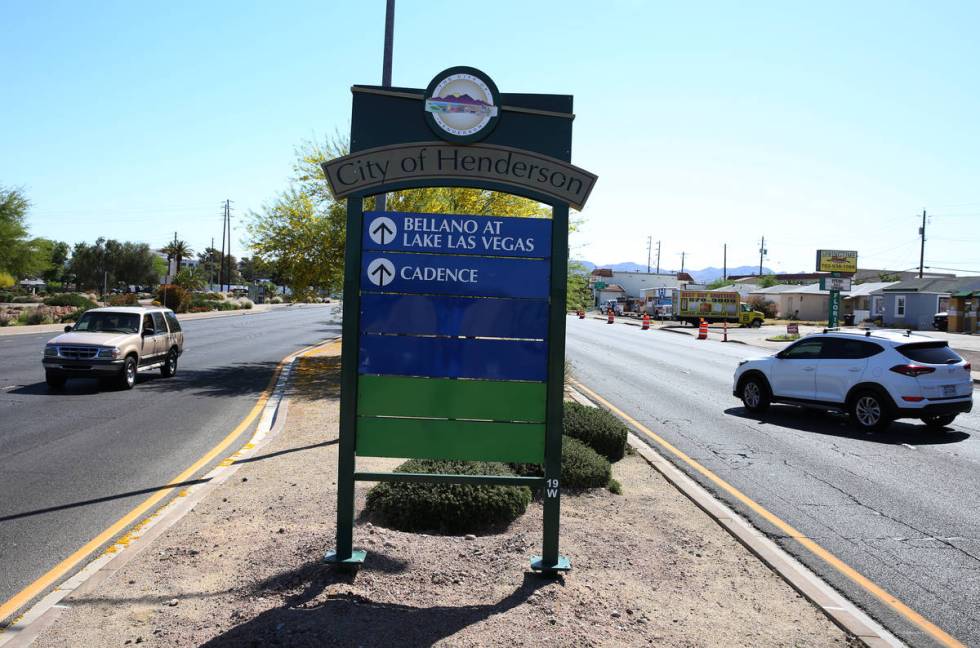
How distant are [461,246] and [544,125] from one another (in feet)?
3.71

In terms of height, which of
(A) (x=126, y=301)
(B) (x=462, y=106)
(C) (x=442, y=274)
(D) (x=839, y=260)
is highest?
(D) (x=839, y=260)

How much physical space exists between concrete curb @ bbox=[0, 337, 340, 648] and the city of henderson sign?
3203 millimetres

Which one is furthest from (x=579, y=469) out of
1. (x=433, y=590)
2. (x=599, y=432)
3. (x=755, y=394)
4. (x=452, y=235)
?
(x=755, y=394)

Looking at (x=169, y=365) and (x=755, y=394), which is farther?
(x=169, y=365)

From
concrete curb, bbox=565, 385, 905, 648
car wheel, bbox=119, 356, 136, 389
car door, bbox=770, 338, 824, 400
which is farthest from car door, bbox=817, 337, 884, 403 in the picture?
car wheel, bbox=119, 356, 136, 389

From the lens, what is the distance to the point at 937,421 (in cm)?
1341

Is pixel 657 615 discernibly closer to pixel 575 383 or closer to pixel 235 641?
pixel 235 641

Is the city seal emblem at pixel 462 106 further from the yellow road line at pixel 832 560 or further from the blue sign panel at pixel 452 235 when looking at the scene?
the yellow road line at pixel 832 560

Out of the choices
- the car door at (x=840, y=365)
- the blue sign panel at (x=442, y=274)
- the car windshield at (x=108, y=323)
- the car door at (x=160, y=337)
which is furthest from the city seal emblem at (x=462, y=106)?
the car door at (x=160, y=337)

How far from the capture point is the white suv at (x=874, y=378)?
12570 mm

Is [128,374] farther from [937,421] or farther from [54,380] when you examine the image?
[937,421]

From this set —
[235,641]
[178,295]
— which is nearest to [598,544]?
[235,641]

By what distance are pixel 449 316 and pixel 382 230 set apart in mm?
819

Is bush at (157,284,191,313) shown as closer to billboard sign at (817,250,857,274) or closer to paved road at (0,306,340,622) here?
paved road at (0,306,340,622)
